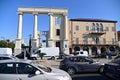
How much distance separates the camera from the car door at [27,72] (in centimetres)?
797

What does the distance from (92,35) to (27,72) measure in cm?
6383

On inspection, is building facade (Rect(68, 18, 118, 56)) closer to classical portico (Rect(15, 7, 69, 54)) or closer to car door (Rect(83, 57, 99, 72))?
classical portico (Rect(15, 7, 69, 54))

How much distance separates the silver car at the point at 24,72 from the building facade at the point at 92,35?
2393 inches

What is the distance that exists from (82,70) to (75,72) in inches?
21.9

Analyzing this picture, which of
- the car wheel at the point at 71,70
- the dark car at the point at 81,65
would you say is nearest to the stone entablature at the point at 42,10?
the dark car at the point at 81,65

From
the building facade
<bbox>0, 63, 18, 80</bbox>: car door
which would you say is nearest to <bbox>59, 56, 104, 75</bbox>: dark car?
<bbox>0, 63, 18, 80</bbox>: car door

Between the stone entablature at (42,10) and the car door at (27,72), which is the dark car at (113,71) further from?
the stone entablature at (42,10)

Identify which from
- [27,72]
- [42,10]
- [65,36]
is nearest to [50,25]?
[42,10]

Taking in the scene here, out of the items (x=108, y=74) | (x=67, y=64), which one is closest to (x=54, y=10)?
(x=67, y=64)

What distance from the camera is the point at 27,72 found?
816 centimetres

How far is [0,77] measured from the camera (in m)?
7.95

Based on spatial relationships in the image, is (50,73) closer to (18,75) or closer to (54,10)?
(18,75)

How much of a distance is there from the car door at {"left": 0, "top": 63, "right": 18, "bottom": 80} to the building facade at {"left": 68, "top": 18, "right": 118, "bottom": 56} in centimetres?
6094

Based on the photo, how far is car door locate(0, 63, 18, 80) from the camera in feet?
26.0
